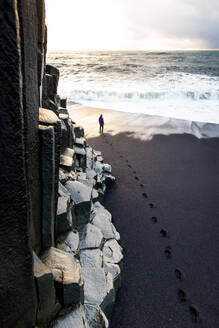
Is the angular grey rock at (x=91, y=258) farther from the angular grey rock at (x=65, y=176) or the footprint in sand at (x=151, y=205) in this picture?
the footprint in sand at (x=151, y=205)

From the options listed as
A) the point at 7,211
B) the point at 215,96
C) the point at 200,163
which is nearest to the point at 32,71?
the point at 7,211

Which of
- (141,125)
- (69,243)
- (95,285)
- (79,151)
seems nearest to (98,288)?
(95,285)

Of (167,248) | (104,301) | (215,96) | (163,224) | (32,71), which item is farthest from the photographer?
(215,96)

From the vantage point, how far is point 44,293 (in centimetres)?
202

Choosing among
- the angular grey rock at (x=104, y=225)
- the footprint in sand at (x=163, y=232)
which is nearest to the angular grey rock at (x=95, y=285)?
the angular grey rock at (x=104, y=225)

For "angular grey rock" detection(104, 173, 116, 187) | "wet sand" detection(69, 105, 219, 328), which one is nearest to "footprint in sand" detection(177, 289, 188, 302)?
"wet sand" detection(69, 105, 219, 328)

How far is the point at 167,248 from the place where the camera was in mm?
4629

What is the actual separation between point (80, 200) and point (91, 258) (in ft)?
2.90

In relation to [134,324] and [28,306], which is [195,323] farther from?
[28,306]

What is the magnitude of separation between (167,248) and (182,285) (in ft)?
2.69

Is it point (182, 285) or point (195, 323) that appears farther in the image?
point (182, 285)

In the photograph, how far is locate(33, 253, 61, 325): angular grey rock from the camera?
6.37ft

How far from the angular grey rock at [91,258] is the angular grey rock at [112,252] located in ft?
0.86

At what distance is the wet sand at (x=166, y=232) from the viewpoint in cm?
351
